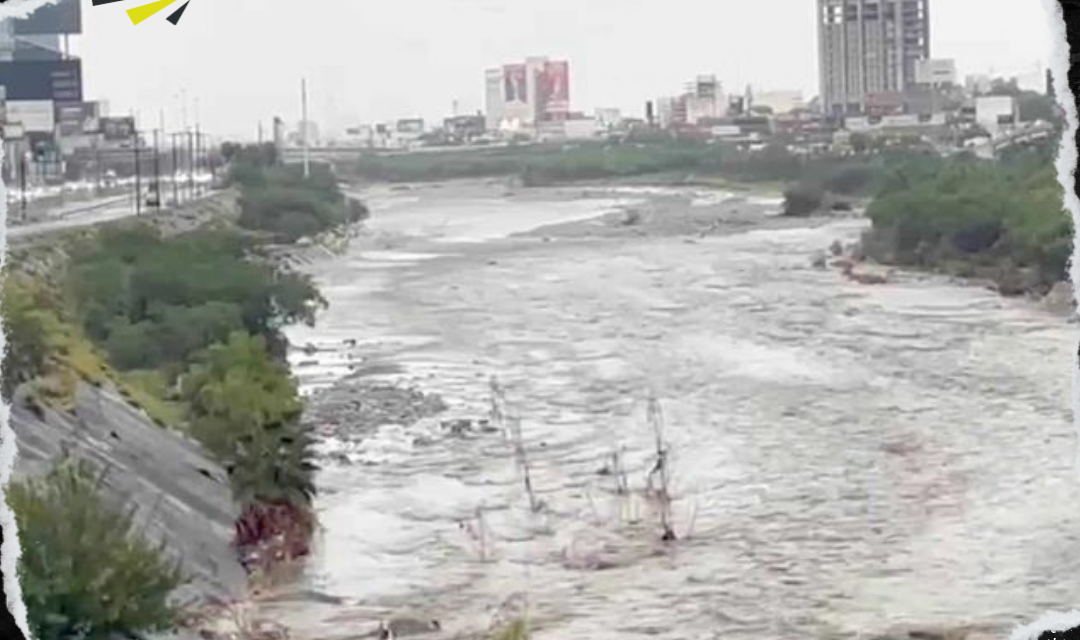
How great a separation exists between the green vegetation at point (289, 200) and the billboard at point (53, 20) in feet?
0.77

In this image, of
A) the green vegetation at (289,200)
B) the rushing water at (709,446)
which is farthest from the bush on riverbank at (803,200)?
the green vegetation at (289,200)

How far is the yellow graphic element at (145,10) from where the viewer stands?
160 centimetres

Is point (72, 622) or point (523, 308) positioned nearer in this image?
point (72, 622)

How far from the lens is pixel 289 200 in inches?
71.7

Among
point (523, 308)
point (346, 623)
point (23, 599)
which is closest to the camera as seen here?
point (23, 599)

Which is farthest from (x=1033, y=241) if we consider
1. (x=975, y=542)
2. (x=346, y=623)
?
(x=346, y=623)

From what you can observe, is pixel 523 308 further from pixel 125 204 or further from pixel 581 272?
pixel 125 204

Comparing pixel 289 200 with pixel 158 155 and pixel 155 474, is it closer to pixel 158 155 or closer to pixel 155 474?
pixel 158 155

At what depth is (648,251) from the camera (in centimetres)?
186

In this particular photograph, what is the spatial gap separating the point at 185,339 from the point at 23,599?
301 mm

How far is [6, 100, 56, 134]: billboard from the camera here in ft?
5.46

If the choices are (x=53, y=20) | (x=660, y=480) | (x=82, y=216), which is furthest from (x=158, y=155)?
(x=660, y=480)

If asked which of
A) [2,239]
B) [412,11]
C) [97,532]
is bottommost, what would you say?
[97,532]

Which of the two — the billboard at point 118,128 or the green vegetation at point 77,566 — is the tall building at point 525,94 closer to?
the billboard at point 118,128
